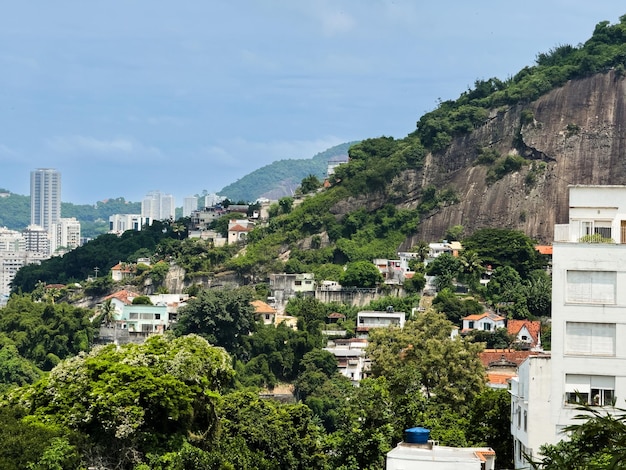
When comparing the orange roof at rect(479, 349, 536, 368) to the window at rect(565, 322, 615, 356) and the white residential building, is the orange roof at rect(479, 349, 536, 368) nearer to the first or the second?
the white residential building

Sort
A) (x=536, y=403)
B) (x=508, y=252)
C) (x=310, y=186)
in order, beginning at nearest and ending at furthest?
(x=536, y=403) < (x=508, y=252) < (x=310, y=186)

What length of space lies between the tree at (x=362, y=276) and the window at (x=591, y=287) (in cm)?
7991

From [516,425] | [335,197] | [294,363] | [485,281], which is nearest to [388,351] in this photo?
[516,425]

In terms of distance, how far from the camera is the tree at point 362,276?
353 ft

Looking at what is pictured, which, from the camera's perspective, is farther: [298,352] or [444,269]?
[444,269]

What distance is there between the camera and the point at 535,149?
126 meters

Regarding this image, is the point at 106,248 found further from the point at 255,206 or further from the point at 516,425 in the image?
the point at 516,425

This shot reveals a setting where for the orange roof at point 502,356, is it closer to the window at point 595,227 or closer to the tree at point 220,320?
the tree at point 220,320

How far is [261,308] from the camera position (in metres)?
104

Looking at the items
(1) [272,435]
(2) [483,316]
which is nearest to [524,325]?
(2) [483,316]

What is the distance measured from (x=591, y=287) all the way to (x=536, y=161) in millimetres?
99198

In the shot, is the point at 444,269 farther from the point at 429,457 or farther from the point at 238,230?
the point at 429,457

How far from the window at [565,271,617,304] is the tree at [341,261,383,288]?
79911mm

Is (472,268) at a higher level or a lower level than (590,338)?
higher
